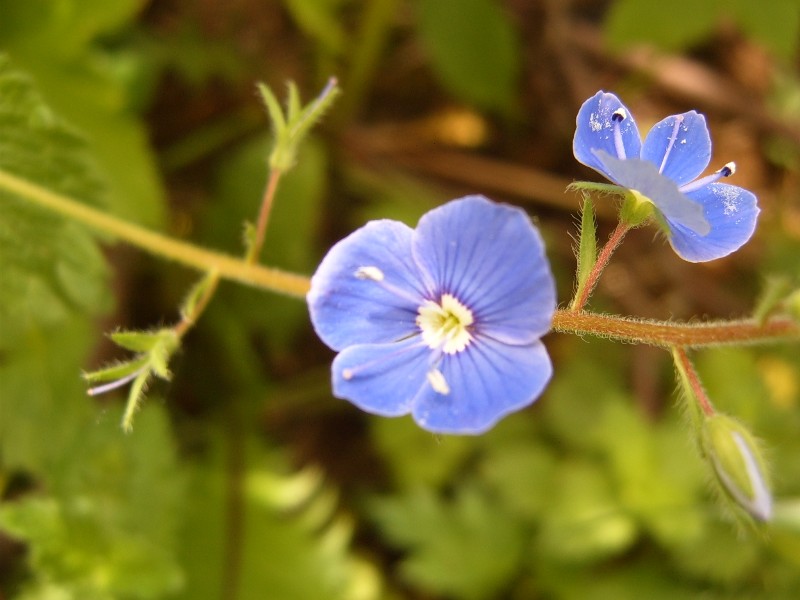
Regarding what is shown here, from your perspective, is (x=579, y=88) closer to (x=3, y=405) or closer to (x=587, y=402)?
(x=587, y=402)

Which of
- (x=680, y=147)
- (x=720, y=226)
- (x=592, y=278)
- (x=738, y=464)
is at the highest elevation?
(x=680, y=147)

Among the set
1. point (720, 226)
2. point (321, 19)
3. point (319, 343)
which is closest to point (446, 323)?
point (720, 226)

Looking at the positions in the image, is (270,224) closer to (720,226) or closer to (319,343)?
(319,343)

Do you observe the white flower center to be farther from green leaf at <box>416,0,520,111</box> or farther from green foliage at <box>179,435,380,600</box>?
green leaf at <box>416,0,520,111</box>

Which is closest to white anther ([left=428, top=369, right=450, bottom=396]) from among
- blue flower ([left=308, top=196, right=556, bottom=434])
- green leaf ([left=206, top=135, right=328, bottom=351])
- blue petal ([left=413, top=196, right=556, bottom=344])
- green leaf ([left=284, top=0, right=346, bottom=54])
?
blue flower ([left=308, top=196, right=556, bottom=434])

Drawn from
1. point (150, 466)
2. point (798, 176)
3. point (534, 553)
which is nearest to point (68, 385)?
point (150, 466)

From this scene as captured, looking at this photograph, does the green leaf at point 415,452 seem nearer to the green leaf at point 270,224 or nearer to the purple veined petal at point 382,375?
the green leaf at point 270,224
